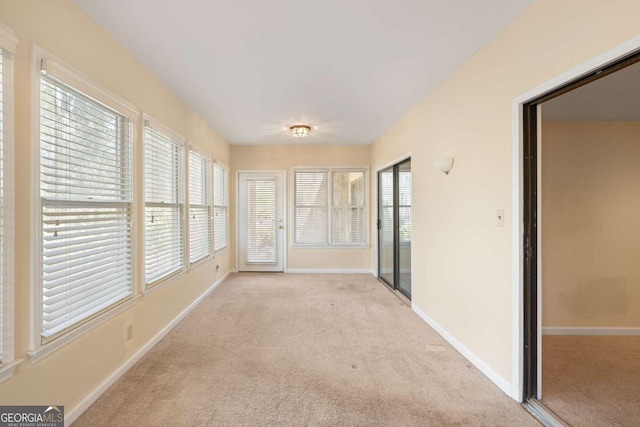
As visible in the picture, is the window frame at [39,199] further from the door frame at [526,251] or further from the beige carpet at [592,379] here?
the beige carpet at [592,379]

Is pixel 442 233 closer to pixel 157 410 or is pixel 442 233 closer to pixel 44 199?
pixel 157 410

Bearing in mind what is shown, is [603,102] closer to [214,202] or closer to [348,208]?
[348,208]

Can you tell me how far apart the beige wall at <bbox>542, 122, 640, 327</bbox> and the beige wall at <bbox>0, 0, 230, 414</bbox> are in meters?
3.95

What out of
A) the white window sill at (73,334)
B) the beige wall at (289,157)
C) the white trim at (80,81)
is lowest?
the white window sill at (73,334)

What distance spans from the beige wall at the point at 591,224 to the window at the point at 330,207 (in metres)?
3.30

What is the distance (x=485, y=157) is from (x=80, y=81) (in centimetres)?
287

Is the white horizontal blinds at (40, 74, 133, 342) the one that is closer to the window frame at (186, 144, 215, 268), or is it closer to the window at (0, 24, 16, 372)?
the window at (0, 24, 16, 372)

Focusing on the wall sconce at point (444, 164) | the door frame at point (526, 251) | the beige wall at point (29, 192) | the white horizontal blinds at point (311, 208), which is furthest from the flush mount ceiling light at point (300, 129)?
the door frame at point (526, 251)

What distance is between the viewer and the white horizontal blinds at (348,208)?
233 inches

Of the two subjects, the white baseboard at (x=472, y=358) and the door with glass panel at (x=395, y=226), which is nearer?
the white baseboard at (x=472, y=358)

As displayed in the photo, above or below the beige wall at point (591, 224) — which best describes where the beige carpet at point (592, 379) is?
below

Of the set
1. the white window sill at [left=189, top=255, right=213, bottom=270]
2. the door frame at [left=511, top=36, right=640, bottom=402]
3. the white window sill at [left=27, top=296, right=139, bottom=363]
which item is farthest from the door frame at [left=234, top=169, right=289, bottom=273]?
the door frame at [left=511, top=36, right=640, bottom=402]

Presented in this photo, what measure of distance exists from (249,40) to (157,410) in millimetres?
2659

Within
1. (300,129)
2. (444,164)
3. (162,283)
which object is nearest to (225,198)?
(300,129)
